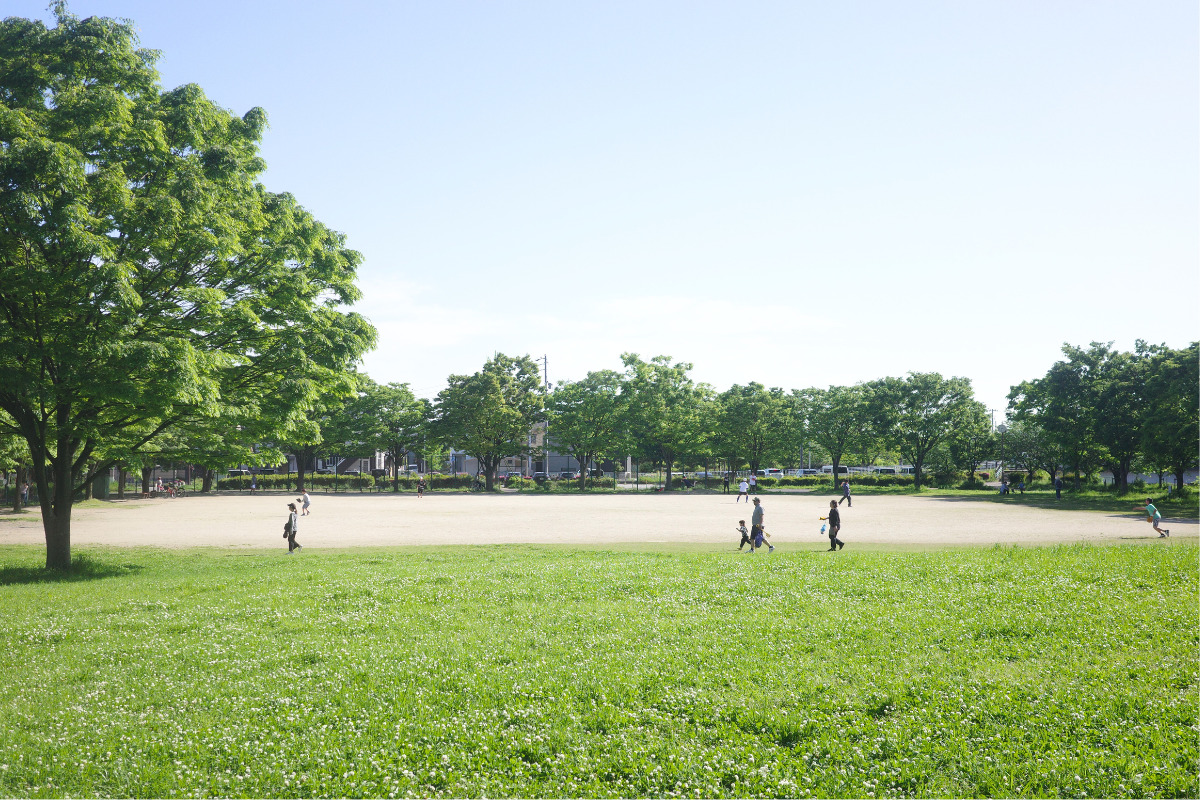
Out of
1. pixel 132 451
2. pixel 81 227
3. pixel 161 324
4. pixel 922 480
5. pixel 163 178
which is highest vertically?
pixel 163 178

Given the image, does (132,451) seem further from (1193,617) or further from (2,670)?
(1193,617)

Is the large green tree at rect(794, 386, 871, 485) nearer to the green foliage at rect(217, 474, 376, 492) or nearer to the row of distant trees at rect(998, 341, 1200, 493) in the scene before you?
the row of distant trees at rect(998, 341, 1200, 493)

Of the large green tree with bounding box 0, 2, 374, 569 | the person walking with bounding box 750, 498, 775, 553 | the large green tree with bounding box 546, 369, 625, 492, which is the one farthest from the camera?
the large green tree with bounding box 546, 369, 625, 492

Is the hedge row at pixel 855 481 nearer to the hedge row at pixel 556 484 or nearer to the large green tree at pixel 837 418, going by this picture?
the large green tree at pixel 837 418

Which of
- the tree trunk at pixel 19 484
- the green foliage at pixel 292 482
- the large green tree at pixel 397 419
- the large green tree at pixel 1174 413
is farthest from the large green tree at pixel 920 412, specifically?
the tree trunk at pixel 19 484

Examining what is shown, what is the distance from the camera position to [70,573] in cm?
1892

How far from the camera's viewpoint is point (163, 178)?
18.1 metres

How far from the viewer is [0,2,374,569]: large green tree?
15.5m

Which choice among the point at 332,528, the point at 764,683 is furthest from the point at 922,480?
the point at 764,683

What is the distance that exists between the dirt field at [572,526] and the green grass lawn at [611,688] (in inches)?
472

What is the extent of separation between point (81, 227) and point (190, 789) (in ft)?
47.2

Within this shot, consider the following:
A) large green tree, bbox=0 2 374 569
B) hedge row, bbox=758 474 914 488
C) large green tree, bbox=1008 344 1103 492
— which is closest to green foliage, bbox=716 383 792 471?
hedge row, bbox=758 474 914 488

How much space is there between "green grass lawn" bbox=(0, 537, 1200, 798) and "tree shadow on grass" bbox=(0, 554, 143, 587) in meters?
3.46

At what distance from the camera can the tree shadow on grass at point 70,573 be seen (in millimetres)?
17906
